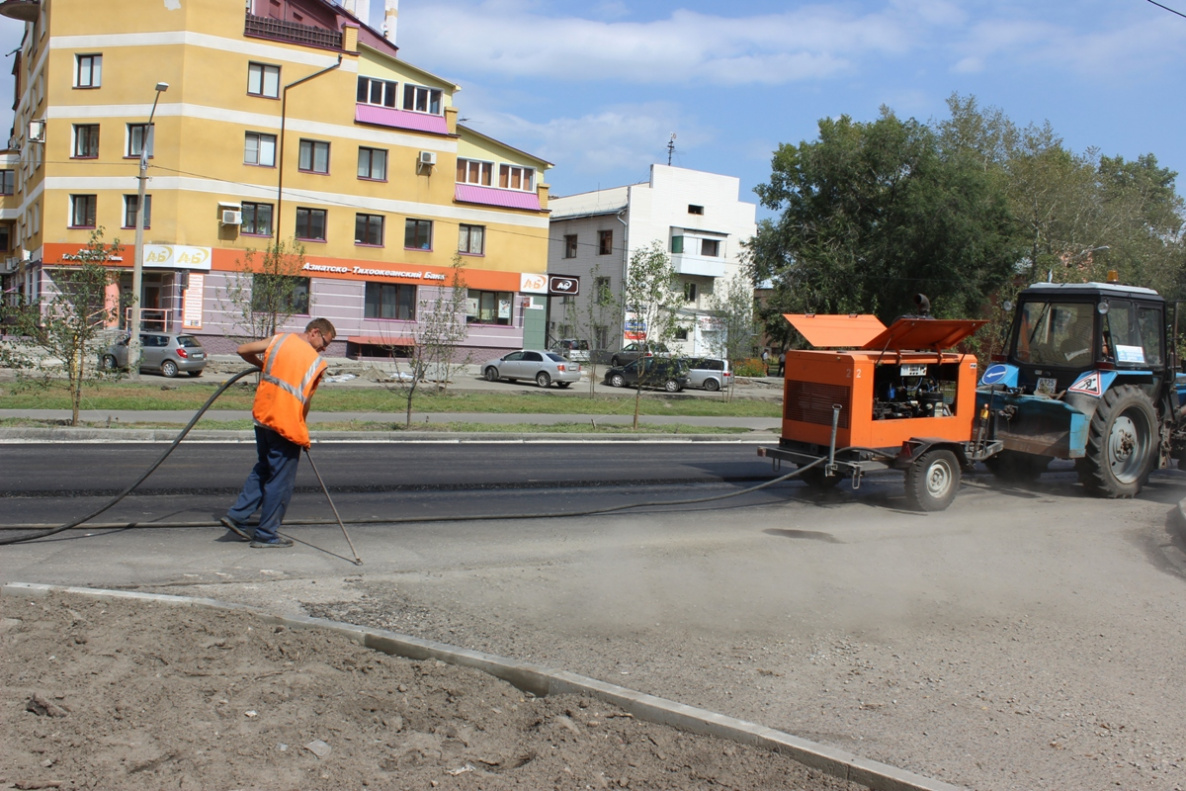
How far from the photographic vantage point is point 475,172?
149 feet

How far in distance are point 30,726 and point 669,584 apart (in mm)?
4239

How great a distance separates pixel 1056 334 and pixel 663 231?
48.8 meters

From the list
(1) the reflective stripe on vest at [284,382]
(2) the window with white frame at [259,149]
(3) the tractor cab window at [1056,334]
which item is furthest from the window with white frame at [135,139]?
(3) the tractor cab window at [1056,334]

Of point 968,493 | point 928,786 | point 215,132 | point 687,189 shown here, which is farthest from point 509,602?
point 687,189

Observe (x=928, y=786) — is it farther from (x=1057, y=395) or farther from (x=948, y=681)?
(x=1057, y=395)

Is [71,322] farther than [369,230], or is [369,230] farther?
[369,230]

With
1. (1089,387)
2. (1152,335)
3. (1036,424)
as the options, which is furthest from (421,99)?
(1089,387)

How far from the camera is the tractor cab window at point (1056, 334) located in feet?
40.2

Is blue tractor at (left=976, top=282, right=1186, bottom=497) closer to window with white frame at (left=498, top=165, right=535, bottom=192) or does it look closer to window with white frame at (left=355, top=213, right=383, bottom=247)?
window with white frame at (left=355, top=213, right=383, bottom=247)

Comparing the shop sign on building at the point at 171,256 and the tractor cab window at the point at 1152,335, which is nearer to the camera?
the tractor cab window at the point at 1152,335

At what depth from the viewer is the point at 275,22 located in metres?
39.4

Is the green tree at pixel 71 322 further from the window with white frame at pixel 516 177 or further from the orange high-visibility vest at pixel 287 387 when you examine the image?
the window with white frame at pixel 516 177

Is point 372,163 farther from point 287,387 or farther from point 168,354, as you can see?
point 287,387

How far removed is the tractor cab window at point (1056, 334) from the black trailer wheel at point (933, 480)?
2.59 metres
